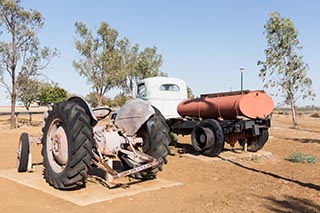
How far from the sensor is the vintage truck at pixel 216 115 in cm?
1162

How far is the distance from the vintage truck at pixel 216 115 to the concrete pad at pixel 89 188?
14.5 feet

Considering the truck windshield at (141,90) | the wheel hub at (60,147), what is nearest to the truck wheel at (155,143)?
the wheel hub at (60,147)

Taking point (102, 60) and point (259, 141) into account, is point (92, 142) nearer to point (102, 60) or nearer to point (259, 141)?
point (259, 141)

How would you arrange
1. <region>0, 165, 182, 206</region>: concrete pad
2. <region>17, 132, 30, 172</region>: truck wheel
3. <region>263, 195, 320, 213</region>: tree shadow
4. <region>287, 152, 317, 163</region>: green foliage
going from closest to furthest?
<region>263, 195, 320, 213</region>: tree shadow
<region>0, 165, 182, 206</region>: concrete pad
<region>17, 132, 30, 172</region>: truck wheel
<region>287, 152, 317, 163</region>: green foliage

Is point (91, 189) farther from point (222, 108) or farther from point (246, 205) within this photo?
point (222, 108)

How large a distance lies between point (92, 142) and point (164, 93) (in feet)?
27.1

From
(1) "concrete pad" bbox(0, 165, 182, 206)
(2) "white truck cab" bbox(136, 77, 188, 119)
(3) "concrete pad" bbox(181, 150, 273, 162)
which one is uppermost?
(2) "white truck cab" bbox(136, 77, 188, 119)

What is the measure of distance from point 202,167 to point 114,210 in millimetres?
4856

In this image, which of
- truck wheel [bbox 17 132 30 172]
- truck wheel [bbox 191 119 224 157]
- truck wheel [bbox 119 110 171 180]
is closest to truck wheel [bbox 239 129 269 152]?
truck wheel [bbox 191 119 224 157]

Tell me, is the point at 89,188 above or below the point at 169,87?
below

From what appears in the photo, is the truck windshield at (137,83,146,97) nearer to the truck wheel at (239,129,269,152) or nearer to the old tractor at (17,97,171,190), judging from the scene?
the truck wheel at (239,129,269,152)

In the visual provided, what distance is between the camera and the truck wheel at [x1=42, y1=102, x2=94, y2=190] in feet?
20.4

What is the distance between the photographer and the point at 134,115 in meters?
8.02

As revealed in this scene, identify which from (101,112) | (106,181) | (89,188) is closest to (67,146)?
(89,188)
